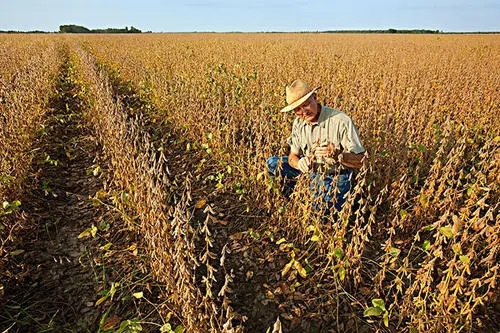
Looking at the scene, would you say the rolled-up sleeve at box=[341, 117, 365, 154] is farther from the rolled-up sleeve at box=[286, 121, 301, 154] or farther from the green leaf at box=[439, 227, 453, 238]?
the green leaf at box=[439, 227, 453, 238]

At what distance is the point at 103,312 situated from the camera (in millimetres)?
2033

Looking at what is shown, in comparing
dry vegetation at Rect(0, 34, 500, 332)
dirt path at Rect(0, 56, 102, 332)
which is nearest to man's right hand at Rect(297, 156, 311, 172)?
dry vegetation at Rect(0, 34, 500, 332)

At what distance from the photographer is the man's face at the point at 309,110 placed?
2.62 meters

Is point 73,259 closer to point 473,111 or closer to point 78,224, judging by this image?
point 78,224

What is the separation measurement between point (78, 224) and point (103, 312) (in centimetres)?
109

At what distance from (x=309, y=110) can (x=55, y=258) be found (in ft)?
7.71

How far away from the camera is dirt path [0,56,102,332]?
2.01 metres

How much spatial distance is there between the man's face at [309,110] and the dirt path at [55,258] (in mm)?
2065

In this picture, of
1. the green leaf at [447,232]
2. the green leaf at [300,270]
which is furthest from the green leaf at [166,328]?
the green leaf at [447,232]

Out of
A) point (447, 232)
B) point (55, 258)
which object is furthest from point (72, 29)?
point (447, 232)

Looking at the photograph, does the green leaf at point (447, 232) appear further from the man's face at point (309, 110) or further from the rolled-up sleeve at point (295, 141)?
the rolled-up sleeve at point (295, 141)

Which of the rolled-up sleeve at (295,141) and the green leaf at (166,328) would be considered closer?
the green leaf at (166,328)

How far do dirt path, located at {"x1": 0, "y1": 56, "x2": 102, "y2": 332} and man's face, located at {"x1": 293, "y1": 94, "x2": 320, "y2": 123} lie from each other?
2.07 metres

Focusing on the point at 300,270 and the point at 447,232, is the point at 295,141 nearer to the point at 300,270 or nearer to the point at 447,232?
the point at 300,270
